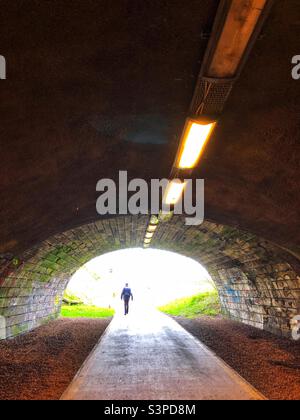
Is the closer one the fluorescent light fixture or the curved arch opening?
the fluorescent light fixture

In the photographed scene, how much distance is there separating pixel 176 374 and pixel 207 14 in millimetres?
6078

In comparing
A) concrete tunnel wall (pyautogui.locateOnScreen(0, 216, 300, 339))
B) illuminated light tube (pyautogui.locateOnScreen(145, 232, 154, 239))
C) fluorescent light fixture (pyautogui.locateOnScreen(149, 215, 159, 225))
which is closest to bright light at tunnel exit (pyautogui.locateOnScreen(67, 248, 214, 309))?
concrete tunnel wall (pyautogui.locateOnScreen(0, 216, 300, 339))

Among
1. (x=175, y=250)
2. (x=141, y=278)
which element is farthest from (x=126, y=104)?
(x=141, y=278)

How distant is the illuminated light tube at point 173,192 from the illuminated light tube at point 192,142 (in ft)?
3.06

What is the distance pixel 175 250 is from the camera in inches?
656

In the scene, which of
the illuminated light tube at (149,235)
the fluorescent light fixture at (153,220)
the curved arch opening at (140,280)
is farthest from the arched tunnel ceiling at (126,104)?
the curved arch opening at (140,280)

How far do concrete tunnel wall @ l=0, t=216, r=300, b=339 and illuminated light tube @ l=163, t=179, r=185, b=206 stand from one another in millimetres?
2083

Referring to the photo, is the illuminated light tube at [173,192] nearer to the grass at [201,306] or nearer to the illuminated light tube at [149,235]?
the illuminated light tube at [149,235]

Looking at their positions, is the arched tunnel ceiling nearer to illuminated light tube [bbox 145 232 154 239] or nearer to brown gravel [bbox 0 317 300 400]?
brown gravel [bbox 0 317 300 400]

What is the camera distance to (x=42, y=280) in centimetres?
1308

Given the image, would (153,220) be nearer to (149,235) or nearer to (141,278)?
(149,235)

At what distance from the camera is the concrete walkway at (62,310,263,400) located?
532cm
